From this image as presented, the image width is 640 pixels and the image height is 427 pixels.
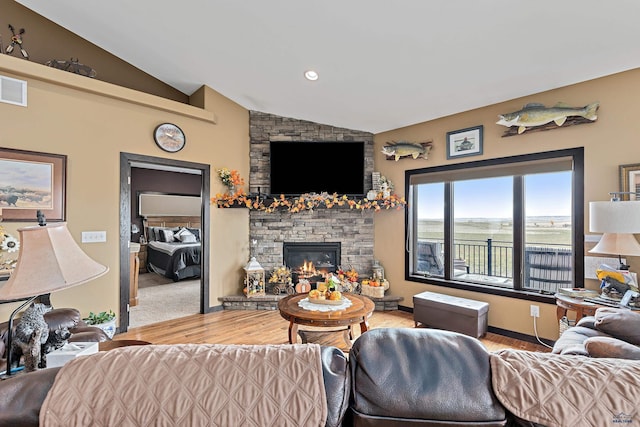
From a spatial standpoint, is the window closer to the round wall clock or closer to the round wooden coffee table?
the round wooden coffee table

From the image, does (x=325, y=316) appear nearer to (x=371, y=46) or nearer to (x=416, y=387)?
(x=416, y=387)

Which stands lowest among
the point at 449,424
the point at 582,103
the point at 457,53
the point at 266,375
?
the point at 449,424

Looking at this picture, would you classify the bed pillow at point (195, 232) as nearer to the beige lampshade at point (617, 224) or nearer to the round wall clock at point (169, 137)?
the round wall clock at point (169, 137)

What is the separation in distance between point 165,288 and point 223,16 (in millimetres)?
4587

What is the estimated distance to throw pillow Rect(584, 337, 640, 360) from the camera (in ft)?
4.11

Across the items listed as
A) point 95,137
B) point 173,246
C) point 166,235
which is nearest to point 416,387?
point 95,137

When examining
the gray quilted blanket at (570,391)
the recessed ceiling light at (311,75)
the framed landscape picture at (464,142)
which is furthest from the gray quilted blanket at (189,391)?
the framed landscape picture at (464,142)

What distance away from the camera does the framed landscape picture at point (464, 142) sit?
3510 millimetres

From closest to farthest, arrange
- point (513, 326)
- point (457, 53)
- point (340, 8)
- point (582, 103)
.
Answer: point (340, 8), point (457, 53), point (582, 103), point (513, 326)

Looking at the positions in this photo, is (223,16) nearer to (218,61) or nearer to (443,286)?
(218,61)

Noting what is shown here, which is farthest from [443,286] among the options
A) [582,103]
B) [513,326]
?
[582,103]

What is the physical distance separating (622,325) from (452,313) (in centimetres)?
167

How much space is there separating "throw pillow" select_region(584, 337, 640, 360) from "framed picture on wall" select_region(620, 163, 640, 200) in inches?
75.0

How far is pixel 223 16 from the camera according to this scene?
2.70 meters
